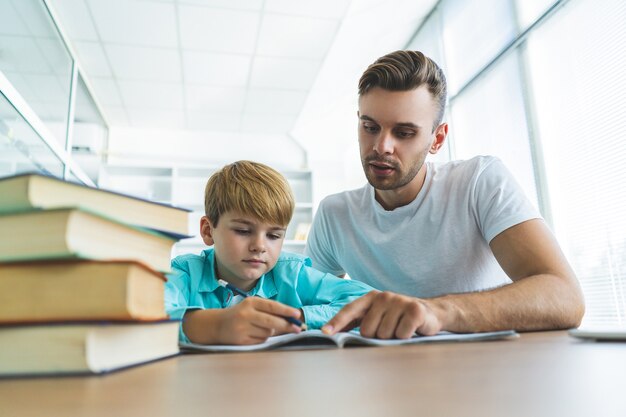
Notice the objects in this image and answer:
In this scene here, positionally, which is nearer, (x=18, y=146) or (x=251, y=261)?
(x=251, y=261)

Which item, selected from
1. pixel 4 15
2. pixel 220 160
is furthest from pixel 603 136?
pixel 220 160

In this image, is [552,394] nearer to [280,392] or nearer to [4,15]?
[280,392]

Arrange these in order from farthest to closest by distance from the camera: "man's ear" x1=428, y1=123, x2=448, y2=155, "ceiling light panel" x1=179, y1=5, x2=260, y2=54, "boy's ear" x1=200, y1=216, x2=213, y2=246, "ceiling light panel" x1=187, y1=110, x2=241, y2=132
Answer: "ceiling light panel" x1=187, y1=110, x2=241, y2=132, "ceiling light panel" x1=179, y1=5, x2=260, y2=54, "man's ear" x1=428, y1=123, x2=448, y2=155, "boy's ear" x1=200, y1=216, x2=213, y2=246

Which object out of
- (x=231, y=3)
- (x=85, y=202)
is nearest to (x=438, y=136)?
(x=85, y=202)

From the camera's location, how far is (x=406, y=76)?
1300mm

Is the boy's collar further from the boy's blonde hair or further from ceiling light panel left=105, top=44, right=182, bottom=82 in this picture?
ceiling light panel left=105, top=44, right=182, bottom=82

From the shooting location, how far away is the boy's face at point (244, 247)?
3.39 ft

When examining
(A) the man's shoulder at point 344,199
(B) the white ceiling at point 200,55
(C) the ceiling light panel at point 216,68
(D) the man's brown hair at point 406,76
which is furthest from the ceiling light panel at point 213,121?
(D) the man's brown hair at point 406,76

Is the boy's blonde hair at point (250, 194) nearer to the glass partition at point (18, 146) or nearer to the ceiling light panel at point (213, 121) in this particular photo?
the glass partition at point (18, 146)

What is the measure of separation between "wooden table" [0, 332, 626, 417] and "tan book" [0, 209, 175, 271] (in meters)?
0.09

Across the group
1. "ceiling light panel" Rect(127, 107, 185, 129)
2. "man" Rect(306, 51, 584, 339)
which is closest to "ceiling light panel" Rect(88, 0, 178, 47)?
"ceiling light panel" Rect(127, 107, 185, 129)

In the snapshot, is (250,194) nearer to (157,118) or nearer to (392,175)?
(392,175)

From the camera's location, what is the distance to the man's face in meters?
1.28

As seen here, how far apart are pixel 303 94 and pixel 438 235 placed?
118 inches
